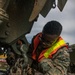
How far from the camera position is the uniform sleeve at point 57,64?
4938 mm

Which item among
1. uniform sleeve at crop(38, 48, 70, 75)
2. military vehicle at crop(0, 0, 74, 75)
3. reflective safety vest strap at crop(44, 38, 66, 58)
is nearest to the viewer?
uniform sleeve at crop(38, 48, 70, 75)

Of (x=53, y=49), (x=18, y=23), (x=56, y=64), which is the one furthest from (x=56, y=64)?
(x=18, y=23)

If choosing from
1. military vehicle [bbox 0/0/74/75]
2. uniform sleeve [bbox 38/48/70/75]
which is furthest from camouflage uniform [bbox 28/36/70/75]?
military vehicle [bbox 0/0/74/75]

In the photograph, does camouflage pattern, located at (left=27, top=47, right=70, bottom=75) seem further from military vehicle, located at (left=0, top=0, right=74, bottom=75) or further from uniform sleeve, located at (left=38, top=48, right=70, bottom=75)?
military vehicle, located at (left=0, top=0, right=74, bottom=75)

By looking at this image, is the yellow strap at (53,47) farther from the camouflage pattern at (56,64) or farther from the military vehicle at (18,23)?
the military vehicle at (18,23)

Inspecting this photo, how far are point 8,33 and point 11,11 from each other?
0.95 ft

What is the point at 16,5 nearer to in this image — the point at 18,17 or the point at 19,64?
the point at 18,17

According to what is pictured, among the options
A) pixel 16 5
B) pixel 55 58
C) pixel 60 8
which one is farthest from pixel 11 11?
pixel 55 58

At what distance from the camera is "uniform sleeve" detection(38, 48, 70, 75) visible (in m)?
4.94

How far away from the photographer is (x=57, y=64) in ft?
16.4

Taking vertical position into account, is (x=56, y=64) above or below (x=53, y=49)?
below

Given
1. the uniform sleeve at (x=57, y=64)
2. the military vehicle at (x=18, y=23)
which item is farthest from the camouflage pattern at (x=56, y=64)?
the military vehicle at (x=18, y=23)

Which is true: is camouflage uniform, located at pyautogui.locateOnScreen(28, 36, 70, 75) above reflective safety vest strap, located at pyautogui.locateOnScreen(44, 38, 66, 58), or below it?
below

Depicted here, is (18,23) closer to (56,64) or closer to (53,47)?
(53,47)
